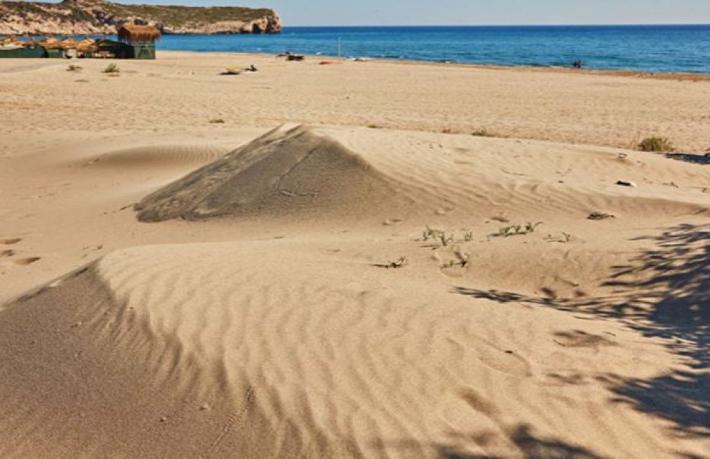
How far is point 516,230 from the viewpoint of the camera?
6.63 metres

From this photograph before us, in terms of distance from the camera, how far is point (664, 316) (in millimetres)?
4863

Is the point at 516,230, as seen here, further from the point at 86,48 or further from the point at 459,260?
the point at 86,48

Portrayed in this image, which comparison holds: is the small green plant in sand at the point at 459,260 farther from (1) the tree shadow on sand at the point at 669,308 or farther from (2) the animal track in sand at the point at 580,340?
(2) the animal track in sand at the point at 580,340

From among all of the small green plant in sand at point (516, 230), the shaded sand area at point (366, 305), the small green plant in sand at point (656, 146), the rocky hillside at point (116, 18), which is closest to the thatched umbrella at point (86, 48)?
the shaded sand area at point (366, 305)

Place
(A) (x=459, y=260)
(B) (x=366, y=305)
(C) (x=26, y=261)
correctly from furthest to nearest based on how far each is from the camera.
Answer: (C) (x=26, y=261) → (A) (x=459, y=260) → (B) (x=366, y=305)

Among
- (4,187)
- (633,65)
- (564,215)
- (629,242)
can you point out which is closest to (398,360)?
(629,242)

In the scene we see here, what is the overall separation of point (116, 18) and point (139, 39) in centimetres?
9276

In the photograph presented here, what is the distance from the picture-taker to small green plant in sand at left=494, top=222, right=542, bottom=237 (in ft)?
21.6

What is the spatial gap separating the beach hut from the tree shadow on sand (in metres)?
40.2

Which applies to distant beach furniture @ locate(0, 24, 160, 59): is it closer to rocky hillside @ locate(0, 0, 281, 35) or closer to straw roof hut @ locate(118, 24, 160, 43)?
straw roof hut @ locate(118, 24, 160, 43)

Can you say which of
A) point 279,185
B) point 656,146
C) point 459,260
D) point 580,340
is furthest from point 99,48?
point 580,340

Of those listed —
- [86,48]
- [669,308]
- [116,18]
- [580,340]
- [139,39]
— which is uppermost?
[116,18]

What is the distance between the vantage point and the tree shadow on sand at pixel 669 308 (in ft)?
11.3

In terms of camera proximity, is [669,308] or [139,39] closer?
[669,308]
